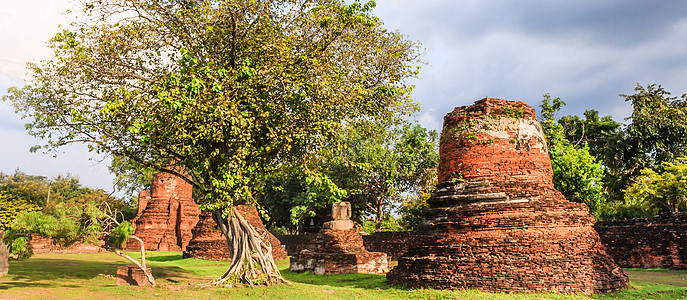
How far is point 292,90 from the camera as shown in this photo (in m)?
11.3

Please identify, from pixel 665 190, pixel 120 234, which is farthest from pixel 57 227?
pixel 665 190

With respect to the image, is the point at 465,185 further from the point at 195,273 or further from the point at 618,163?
the point at 618,163

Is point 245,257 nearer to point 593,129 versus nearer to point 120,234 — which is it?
point 120,234

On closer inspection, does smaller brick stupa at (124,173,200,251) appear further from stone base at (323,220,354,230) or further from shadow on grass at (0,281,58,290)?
A: shadow on grass at (0,281,58,290)

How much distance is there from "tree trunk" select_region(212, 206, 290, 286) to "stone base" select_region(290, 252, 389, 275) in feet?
15.1

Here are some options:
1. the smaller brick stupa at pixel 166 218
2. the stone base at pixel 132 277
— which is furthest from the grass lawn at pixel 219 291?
the smaller brick stupa at pixel 166 218

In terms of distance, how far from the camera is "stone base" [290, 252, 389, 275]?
16078 mm

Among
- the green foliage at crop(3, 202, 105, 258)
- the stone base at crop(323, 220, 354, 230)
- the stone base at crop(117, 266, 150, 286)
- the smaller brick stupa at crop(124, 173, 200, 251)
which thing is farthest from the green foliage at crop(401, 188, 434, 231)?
the green foliage at crop(3, 202, 105, 258)

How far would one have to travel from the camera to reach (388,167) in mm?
26688

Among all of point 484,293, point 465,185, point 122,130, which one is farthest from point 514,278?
point 122,130

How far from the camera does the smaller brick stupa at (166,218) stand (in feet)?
88.0

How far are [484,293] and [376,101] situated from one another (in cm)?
599

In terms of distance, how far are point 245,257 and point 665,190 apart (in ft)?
68.1

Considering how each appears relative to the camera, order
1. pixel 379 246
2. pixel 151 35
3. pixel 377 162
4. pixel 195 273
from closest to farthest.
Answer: pixel 151 35 → pixel 195 273 → pixel 379 246 → pixel 377 162
